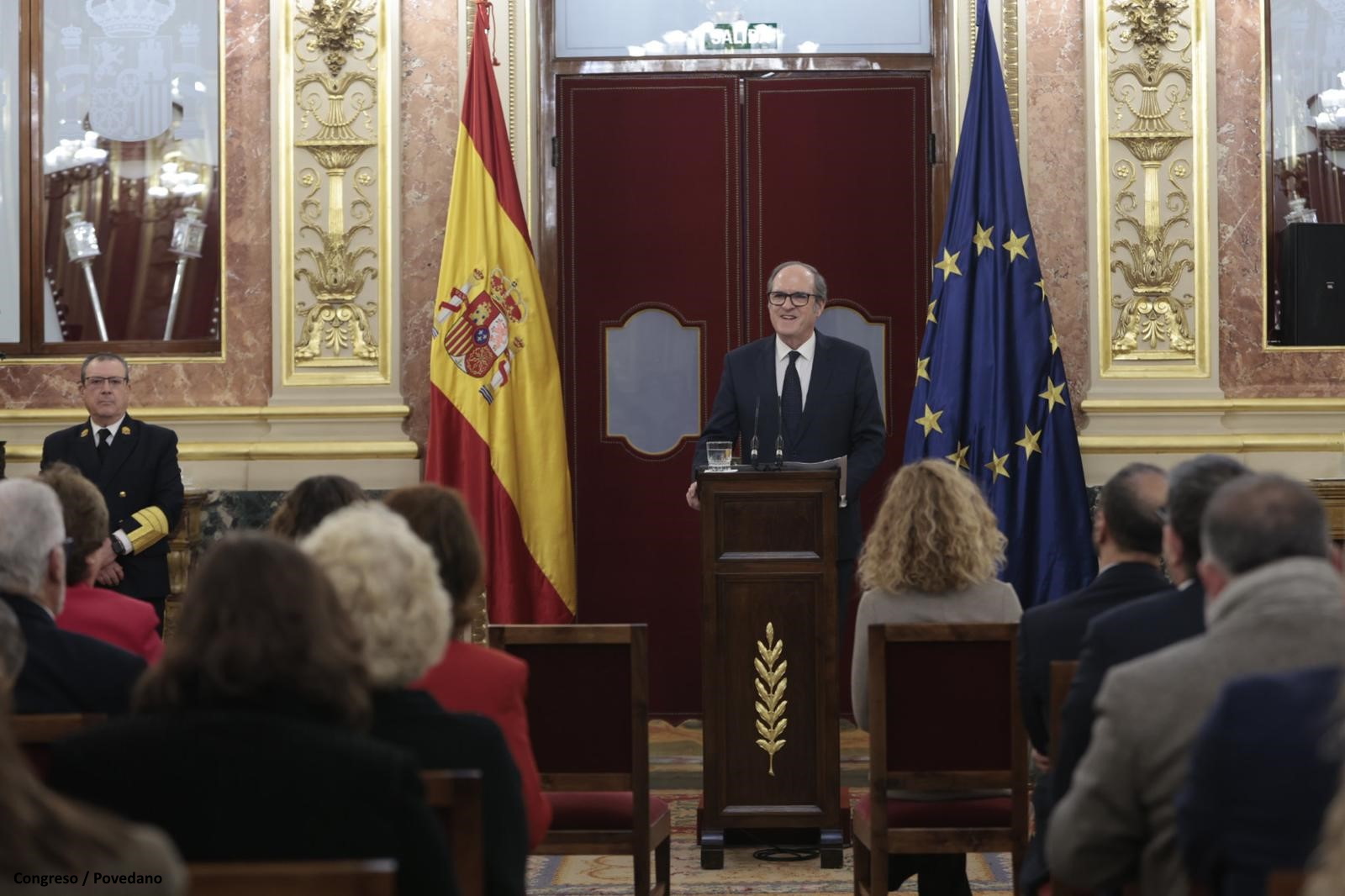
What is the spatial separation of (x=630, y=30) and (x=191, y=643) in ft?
17.6

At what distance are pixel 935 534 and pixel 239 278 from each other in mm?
3821

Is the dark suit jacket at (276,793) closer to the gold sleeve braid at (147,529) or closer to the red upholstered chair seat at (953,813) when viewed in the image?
the red upholstered chair seat at (953,813)

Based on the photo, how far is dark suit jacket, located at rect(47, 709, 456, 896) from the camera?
1844 millimetres

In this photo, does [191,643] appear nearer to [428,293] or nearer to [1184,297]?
[428,293]

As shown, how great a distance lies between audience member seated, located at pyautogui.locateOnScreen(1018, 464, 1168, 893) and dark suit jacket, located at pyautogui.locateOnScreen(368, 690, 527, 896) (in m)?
1.20

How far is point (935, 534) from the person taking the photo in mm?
3832

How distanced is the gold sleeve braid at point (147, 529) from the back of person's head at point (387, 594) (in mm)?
3470

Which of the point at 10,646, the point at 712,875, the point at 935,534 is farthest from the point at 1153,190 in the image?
the point at 10,646

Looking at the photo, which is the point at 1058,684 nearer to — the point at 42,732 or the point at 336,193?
the point at 42,732

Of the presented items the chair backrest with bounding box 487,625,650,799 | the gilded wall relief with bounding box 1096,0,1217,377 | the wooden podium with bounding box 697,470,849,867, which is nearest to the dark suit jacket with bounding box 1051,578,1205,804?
the chair backrest with bounding box 487,625,650,799

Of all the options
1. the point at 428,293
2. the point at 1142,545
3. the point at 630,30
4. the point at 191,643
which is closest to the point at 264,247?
the point at 428,293

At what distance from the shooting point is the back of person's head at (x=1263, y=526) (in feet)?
7.09

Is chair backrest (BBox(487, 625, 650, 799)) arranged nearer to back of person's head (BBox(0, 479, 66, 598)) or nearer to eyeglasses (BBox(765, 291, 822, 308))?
back of person's head (BBox(0, 479, 66, 598))

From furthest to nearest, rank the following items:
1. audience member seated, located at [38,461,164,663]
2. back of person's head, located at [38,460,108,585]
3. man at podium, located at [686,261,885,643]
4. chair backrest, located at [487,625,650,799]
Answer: man at podium, located at [686,261,885,643]
chair backrest, located at [487,625,650,799]
back of person's head, located at [38,460,108,585]
audience member seated, located at [38,461,164,663]
